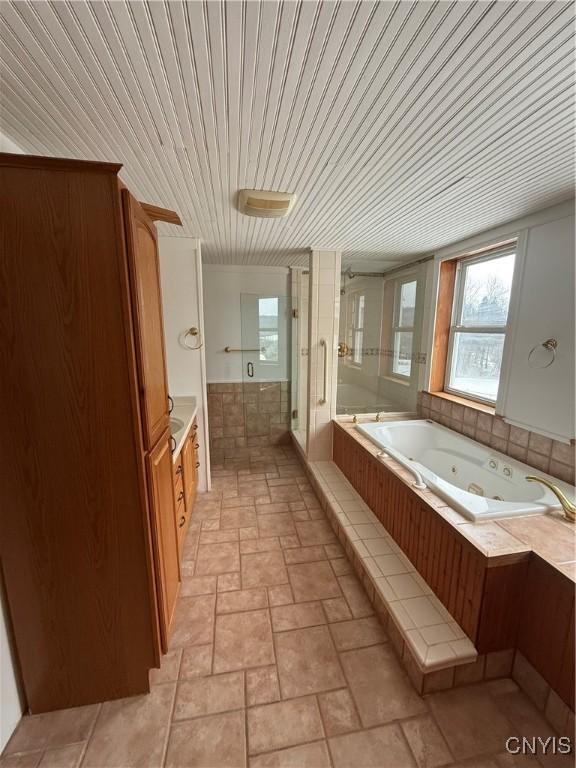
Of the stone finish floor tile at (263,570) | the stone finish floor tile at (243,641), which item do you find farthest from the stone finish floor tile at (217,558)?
the stone finish floor tile at (243,641)

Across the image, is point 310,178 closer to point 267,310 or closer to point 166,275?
point 166,275

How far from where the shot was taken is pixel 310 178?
1468 mm

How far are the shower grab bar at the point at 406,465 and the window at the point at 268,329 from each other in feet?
6.48

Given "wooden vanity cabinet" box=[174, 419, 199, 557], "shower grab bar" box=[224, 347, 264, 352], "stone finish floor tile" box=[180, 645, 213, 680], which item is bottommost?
"stone finish floor tile" box=[180, 645, 213, 680]

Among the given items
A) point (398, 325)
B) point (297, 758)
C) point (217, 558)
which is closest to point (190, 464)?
point (217, 558)

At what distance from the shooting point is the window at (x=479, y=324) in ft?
7.54

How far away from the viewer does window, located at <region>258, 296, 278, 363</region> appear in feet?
12.0

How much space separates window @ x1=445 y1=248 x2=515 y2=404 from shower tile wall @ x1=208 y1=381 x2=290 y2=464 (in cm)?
194

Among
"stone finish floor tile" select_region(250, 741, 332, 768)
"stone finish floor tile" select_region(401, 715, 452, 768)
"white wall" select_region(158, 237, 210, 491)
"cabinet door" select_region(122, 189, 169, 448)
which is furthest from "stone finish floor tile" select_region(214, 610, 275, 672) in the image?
"white wall" select_region(158, 237, 210, 491)

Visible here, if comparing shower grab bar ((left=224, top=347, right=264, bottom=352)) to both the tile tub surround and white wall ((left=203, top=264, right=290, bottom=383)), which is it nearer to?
white wall ((left=203, top=264, right=290, bottom=383))

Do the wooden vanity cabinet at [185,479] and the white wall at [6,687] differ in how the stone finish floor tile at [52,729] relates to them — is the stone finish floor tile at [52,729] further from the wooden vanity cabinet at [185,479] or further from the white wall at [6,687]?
the wooden vanity cabinet at [185,479]

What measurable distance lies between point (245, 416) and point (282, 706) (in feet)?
9.10

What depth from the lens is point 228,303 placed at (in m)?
3.59

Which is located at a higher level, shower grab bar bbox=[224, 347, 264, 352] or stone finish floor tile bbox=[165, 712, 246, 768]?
shower grab bar bbox=[224, 347, 264, 352]
